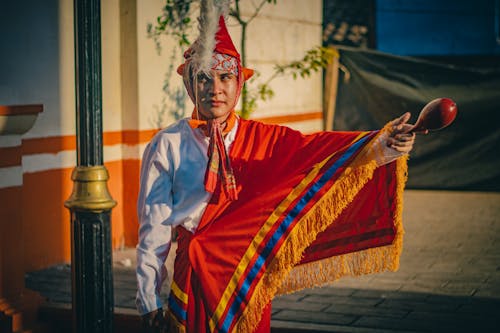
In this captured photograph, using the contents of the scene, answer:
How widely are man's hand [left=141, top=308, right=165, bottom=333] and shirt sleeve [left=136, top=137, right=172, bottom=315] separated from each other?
0.02m

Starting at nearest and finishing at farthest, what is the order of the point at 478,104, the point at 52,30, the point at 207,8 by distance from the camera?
the point at 207,8 < the point at 52,30 < the point at 478,104

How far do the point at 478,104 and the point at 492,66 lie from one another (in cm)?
71

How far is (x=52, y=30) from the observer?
7234mm

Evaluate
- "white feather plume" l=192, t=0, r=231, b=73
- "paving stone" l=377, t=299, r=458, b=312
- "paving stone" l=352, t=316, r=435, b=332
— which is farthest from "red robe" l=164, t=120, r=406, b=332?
"paving stone" l=377, t=299, r=458, b=312

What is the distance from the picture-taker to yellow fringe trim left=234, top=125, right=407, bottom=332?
383 cm

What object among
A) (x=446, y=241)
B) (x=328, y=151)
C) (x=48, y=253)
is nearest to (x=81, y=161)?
(x=328, y=151)

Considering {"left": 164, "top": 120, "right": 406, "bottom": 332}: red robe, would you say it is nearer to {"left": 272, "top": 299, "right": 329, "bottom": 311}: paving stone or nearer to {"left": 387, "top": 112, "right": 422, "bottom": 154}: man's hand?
{"left": 387, "top": 112, "right": 422, "bottom": 154}: man's hand

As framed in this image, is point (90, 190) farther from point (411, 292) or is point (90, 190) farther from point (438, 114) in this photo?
point (411, 292)

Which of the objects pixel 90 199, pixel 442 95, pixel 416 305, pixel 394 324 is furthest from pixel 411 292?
pixel 442 95

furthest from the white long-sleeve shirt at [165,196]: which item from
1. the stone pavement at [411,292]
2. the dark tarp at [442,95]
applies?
the dark tarp at [442,95]

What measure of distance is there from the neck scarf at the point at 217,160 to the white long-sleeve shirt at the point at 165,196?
0.08 metres

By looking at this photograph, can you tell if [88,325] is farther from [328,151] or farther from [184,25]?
[184,25]

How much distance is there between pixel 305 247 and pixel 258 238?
0.22 metres

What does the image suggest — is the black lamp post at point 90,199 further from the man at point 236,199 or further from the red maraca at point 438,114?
the red maraca at point 438,114
